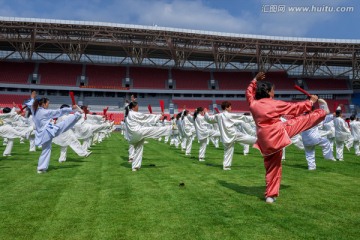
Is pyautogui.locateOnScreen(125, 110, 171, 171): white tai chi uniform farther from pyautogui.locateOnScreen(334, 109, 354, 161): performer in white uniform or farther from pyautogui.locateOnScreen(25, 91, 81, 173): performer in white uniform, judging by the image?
pyautogui.locateOnScreen(334, 109, 354, 161): performer in white uniform

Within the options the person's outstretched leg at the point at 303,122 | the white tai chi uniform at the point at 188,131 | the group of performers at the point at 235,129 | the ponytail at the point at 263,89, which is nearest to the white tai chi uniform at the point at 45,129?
the group of performers at the point at 235,129

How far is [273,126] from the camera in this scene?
610cm

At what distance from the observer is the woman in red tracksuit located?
598 cm

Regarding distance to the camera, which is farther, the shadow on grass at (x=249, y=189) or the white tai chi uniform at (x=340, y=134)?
the white tai chi uniform at (x=340, y=134)

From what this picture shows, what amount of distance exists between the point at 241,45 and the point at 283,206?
40.0m

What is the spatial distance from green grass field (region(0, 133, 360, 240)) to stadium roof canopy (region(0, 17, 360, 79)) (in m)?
32.6

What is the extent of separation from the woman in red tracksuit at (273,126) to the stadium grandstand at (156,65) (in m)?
34.9

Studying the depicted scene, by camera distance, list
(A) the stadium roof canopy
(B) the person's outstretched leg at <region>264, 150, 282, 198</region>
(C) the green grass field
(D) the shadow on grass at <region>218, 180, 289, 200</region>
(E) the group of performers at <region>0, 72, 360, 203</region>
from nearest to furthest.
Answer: (C) the green grass field → (B) the person's outstretched leg at <region>264, 150, 282, 198</region> → (E) the group of performers at <region>0, 72, 360, 203</region> → (D) the shadow on grass at <region>218, 180, 289, 200</region> → (A) the stadium roof canopy

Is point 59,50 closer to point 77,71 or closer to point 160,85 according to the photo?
point 77,71

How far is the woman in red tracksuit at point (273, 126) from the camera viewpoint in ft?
19.6

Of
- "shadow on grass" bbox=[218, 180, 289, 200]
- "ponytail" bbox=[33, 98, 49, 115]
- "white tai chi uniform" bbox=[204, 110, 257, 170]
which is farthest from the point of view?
"white tai chi uniform" bbox=[204, 110, 257, 170]

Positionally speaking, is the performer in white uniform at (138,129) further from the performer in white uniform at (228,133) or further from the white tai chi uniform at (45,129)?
the performer in white uniform at (228,133)

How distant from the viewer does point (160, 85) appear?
50281 millimetres

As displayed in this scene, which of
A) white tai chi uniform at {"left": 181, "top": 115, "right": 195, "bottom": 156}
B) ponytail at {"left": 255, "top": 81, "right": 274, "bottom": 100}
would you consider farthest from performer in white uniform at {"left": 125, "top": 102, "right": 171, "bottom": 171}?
white tai chi uniform at {"left": 181, "top": 115, "right": 195, "bottom": 156}
